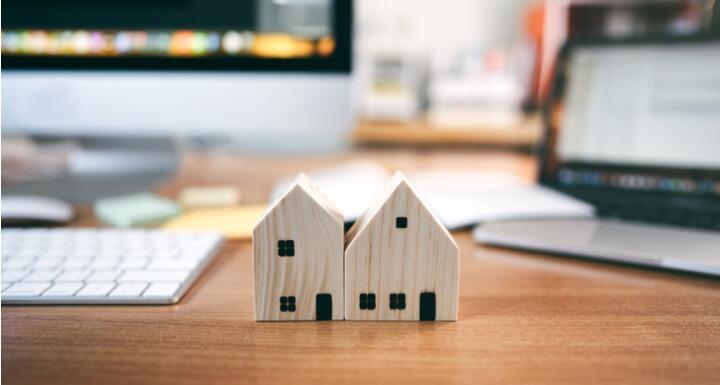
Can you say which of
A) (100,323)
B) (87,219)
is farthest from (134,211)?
(100,323)

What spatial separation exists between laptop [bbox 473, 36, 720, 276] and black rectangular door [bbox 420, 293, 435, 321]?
18cm

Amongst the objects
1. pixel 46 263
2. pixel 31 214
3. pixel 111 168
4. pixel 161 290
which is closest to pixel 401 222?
pixel 161 290

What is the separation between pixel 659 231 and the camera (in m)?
0.49

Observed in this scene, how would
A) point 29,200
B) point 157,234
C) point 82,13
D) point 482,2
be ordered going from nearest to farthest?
1. point 157,234
2. point 29,200
3. point 82,13
4. point 482,2

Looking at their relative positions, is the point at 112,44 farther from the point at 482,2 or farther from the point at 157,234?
the point at 482,2

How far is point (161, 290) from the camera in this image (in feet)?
1.18

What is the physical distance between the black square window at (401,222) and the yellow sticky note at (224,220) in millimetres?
232

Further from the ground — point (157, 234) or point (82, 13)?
point (82, 13)

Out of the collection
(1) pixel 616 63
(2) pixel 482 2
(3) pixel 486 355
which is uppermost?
(2) pixel 482 2

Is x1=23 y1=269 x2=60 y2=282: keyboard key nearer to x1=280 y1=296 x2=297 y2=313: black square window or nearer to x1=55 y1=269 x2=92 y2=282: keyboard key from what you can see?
x1=55 y1=269 x2=92 y2=282: keyboard key

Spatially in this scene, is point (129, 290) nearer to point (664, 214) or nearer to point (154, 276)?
point (154, 276)

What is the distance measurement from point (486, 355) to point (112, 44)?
64 centimetres

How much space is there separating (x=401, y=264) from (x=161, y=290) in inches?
6.5

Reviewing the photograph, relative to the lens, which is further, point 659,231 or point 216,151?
point 216,151
